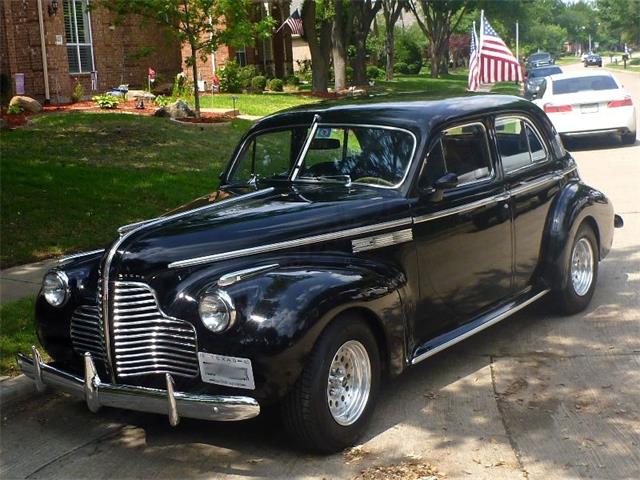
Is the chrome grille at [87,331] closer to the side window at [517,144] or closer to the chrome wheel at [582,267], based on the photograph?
the side window at [517,144]

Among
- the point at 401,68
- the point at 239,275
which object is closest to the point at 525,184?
the point at 239,275

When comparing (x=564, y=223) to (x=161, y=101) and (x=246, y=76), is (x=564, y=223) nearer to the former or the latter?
(x=161, y=101)

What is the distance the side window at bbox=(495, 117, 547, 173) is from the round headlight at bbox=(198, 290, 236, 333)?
9.67 ft

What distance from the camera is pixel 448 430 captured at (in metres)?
5.25

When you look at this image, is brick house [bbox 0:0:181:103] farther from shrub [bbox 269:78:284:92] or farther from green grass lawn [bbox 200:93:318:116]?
shrub [bbox 269:78:284:92]

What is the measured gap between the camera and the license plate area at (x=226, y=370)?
455 cm

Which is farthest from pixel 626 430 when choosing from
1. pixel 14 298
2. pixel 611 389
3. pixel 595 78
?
pixel 595 78

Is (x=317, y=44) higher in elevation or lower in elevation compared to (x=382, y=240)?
higher

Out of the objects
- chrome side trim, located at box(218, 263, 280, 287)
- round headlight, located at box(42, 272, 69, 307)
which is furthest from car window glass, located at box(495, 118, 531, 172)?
round headlight, located at box(42, 272, 69, 307)

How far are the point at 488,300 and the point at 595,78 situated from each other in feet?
47.4

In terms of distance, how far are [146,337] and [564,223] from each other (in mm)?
3743

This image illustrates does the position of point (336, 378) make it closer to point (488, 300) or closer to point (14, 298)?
point (488, 300)

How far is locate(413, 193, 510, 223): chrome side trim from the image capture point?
579cm

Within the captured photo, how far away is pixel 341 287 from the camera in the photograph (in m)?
4.89
